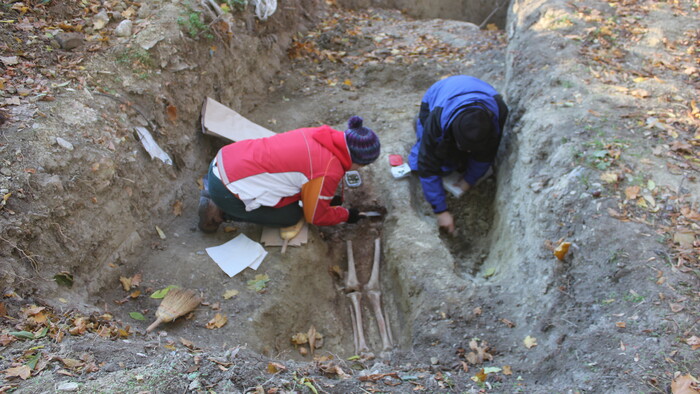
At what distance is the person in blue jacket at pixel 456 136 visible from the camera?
13.5 feet

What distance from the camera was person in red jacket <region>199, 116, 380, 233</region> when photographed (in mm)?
3832

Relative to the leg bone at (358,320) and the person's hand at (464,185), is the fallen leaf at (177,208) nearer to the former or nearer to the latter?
the leg bone at (358,320)

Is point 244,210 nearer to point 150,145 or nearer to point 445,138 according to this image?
point 150,145

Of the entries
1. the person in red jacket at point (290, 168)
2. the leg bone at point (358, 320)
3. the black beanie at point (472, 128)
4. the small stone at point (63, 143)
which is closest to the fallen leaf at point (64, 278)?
the small stone at point (63, 143)

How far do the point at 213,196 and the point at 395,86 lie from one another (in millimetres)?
3427

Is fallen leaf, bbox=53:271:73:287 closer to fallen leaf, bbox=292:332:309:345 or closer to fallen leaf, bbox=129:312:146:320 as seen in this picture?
fallen leaf, bbox=129:312:146:320

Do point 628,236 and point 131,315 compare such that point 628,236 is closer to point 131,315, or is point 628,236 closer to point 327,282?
point 327,282

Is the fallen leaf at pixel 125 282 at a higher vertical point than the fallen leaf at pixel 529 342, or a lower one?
higher

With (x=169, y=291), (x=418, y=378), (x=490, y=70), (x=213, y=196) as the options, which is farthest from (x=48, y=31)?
(x=490, y=70)

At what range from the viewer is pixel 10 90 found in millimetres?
3658

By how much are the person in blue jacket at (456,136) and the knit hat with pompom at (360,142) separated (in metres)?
0.84

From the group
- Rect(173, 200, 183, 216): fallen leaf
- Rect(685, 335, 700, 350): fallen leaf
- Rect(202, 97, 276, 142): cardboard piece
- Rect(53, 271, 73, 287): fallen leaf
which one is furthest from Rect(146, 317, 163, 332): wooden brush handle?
Rect(685, 335, 700, 350): fallen leaf

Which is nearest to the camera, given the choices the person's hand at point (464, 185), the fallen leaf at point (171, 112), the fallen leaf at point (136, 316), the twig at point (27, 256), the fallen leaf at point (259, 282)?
the twig at point (27, 256)

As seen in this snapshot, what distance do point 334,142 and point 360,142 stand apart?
0.24 meters
